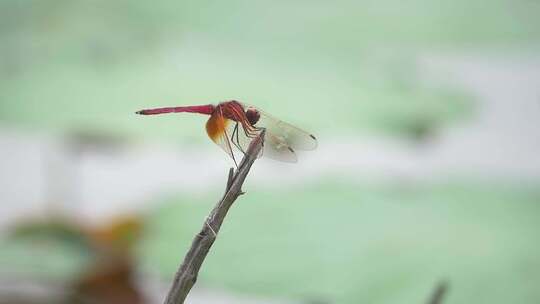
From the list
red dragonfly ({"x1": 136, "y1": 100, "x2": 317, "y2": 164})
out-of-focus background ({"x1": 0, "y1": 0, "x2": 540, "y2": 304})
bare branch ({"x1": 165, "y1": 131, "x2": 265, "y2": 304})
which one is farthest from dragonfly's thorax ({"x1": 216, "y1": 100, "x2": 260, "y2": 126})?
out-of-focus background ({"x1": 0, "y1": 0, "x2": 540, "y2": 304})

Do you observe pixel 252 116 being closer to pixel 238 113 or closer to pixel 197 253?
pixel 238 113

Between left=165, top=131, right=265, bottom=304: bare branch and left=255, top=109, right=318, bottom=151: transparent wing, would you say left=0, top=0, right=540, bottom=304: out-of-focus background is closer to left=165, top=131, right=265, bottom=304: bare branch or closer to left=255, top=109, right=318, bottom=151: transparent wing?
left=255, top=109, right=318, bottom=151: transparent wing

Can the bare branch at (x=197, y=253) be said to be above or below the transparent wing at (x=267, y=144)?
below

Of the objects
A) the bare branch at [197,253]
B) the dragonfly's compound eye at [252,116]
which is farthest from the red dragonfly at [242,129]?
the bare branch at [197,253]

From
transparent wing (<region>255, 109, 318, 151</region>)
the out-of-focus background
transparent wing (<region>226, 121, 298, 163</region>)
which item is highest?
the out-of-focus background

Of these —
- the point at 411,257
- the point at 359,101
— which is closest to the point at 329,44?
the point at 359,101

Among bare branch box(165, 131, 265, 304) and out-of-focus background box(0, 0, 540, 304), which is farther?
out-of-focus background box(0, 0, 540, 304)

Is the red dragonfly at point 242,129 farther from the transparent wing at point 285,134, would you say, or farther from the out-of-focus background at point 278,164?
the out-of-focus background at point 278,164
